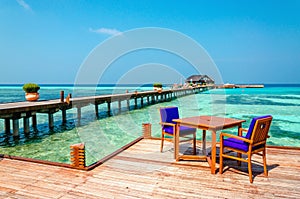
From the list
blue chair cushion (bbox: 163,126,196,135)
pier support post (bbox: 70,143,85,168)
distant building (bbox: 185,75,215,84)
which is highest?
distant building (bbox: 185,75,215,84)

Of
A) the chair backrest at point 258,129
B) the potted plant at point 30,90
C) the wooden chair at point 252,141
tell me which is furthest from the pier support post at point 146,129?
the potted plant at point 30,90

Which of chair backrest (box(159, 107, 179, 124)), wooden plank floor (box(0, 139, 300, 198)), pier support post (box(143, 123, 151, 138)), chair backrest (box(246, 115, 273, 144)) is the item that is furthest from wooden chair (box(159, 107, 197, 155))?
chair backrest (box(246, 115, 273, 144))

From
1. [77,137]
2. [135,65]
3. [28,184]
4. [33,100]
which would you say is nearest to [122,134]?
[77,137]

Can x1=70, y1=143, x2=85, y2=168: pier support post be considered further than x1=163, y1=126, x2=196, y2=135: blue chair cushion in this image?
No

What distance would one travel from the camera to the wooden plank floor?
2.40 meters

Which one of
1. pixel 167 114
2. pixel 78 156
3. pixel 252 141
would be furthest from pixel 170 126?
pixel 78 156

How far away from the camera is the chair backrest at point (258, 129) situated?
8.66 feet

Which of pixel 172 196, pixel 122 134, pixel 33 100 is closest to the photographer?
pixel 172 196

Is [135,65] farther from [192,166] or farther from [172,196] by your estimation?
[172,196]

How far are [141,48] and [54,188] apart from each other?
18.1 ft

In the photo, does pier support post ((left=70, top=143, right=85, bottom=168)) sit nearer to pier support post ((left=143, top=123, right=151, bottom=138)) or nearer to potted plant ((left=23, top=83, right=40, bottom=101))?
pier support post ((left=143, top=123, right=151, bottom=138))

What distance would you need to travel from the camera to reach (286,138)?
779cm

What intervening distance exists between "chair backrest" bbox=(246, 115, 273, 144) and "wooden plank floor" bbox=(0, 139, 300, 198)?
0.55 m

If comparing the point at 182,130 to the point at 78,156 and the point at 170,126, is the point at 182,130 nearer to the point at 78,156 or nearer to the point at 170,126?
the point at 170,126
